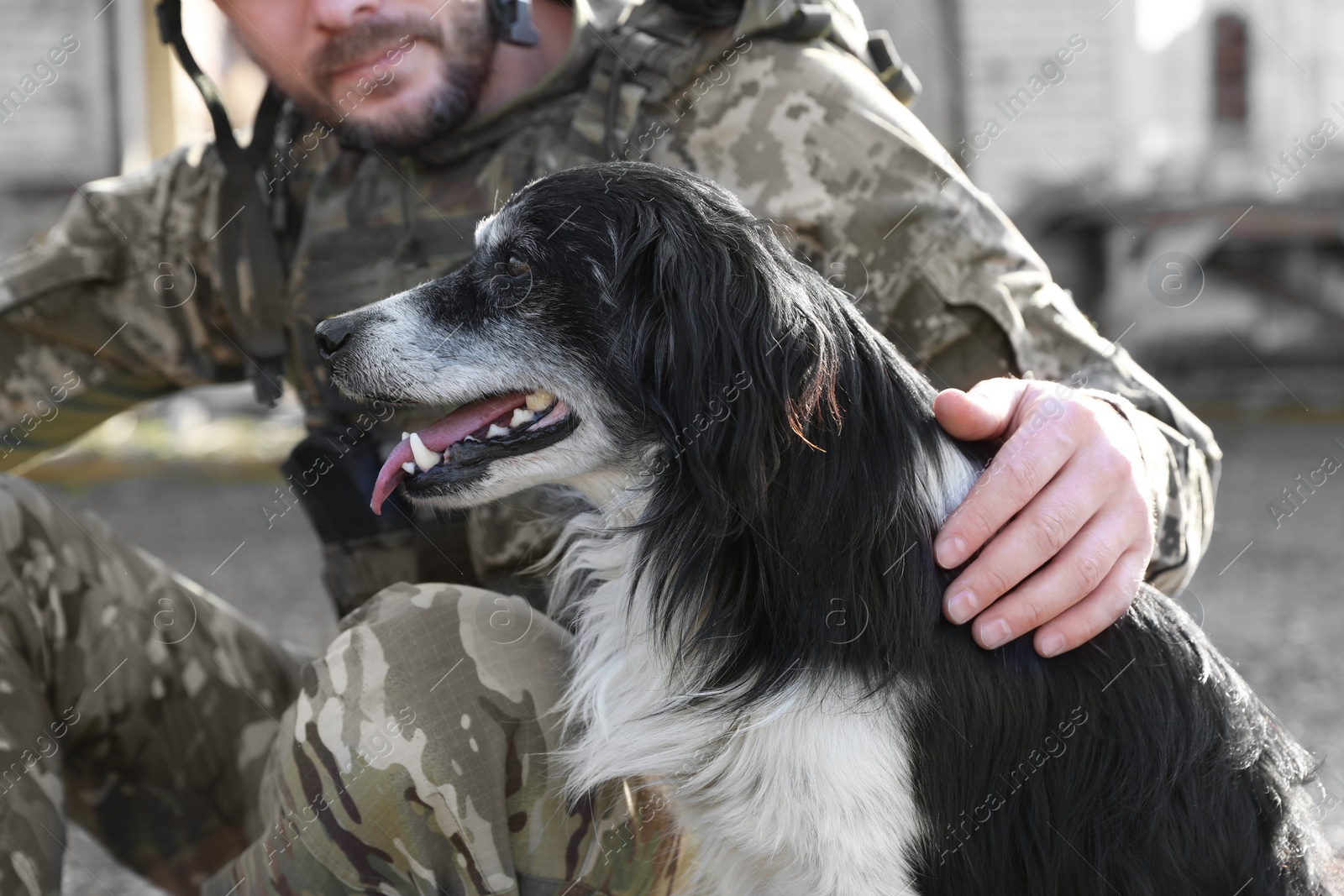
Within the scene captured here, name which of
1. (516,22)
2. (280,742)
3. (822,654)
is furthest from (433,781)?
(516,22)

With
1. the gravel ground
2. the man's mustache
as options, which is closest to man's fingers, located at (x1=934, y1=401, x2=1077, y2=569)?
the man's mustache

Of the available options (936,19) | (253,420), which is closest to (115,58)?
(253,420)

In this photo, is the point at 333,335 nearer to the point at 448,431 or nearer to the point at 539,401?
the point at 448,431

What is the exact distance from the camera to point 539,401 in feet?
6.67

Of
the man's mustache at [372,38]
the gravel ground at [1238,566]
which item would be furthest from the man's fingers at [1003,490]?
the gravel ground at [1238,566]

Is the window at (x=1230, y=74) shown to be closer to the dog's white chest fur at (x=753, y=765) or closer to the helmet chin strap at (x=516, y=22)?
the helmet chin strap at (x=516, y=22)

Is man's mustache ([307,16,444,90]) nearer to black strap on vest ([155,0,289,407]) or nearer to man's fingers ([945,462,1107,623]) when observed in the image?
black strap on vest ([155,0,289,407])

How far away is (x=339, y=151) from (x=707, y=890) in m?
1.68

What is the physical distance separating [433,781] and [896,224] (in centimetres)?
125

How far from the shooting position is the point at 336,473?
8.12 ft

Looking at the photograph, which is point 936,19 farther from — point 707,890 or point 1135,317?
point 707,890

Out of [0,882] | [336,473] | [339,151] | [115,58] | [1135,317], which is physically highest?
[339,151]

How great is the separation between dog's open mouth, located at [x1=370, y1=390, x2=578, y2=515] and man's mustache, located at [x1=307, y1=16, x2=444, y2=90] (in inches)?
35.5

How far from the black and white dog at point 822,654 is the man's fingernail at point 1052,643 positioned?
0.04 metres
